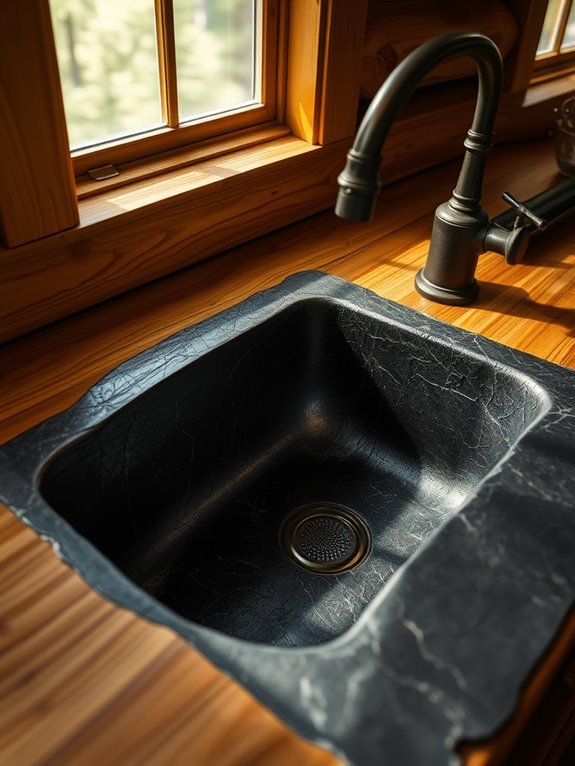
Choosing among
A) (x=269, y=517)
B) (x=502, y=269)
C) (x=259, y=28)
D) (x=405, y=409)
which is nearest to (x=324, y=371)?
(x=405, y=409)

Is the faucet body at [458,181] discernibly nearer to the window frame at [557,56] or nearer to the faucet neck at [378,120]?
the faucet neck at [378,120]

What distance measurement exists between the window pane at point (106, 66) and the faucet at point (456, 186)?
45 cm

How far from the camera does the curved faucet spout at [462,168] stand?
2.39 feet

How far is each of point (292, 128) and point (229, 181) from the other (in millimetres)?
241

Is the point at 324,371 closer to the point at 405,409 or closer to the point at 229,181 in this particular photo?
the point at 405,409

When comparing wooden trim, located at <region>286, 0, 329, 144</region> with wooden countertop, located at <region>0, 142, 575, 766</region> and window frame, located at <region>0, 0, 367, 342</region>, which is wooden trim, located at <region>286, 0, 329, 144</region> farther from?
wooden countertop, located at <region>0, 142, 575, 766</region>

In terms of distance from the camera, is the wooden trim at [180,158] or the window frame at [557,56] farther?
the window frame at [557,56]

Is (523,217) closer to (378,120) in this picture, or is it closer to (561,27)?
(378,120)

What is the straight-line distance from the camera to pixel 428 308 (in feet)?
3.60

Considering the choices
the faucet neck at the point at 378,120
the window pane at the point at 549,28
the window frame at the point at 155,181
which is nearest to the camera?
the faucet neck at the point at 378,120

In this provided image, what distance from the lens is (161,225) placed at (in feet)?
3.49

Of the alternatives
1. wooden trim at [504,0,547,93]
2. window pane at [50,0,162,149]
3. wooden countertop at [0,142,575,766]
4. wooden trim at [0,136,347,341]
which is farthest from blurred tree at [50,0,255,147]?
wooden trim at [504,0,547,93]

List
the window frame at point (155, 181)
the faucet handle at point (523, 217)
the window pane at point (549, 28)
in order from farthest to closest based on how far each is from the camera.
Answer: the window pane at point (549, 28), the faucet handle at point (523, 217), the window frame at point (155, 181)

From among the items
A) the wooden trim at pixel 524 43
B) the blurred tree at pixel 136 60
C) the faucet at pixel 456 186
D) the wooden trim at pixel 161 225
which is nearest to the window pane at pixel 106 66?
the blurred tree at pixel 136 60
